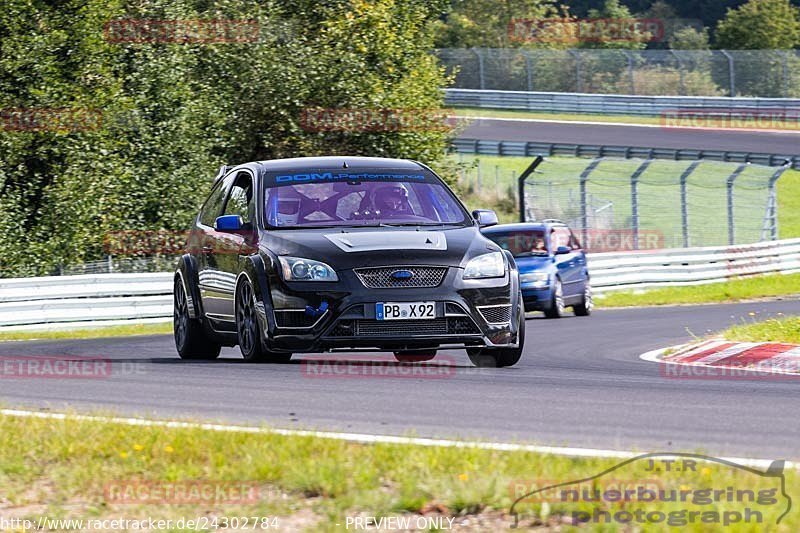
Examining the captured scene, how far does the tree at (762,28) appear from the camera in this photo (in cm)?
7850

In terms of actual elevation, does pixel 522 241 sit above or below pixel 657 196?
above

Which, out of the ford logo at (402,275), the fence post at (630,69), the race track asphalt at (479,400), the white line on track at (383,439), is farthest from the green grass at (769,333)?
the fence post at (630,69)

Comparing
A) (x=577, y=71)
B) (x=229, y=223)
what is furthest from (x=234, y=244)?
(x=577, y=71)

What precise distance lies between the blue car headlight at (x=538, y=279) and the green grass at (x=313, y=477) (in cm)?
1548

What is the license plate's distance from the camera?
10.2 meters

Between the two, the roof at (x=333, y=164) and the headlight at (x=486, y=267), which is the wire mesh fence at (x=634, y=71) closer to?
the roof at (x=333, y=164)

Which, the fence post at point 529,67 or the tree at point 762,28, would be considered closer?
the fence post at point 529,67

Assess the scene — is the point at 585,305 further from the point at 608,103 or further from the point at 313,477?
the point at 608,103

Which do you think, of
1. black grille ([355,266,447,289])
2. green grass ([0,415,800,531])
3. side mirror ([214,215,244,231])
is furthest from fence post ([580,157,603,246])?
green grass ([0,415,800,531])

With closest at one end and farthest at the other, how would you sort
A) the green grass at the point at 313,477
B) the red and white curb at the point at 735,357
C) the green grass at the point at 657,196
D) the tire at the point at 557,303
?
the green grass at the point at 313,477, the red and white curb at the point at 735,357, the tire at the point at 557,303, the green grass at the point at 657,196

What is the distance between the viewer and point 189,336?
12641mm

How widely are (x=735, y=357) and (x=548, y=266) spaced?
32.6 ft

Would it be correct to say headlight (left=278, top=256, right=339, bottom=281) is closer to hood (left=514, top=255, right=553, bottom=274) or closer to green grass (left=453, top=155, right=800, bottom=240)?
hood (left=514, top=255, right=553, bottom=274)

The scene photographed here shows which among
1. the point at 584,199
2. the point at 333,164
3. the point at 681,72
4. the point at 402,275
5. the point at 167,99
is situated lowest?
the point at 681,72
